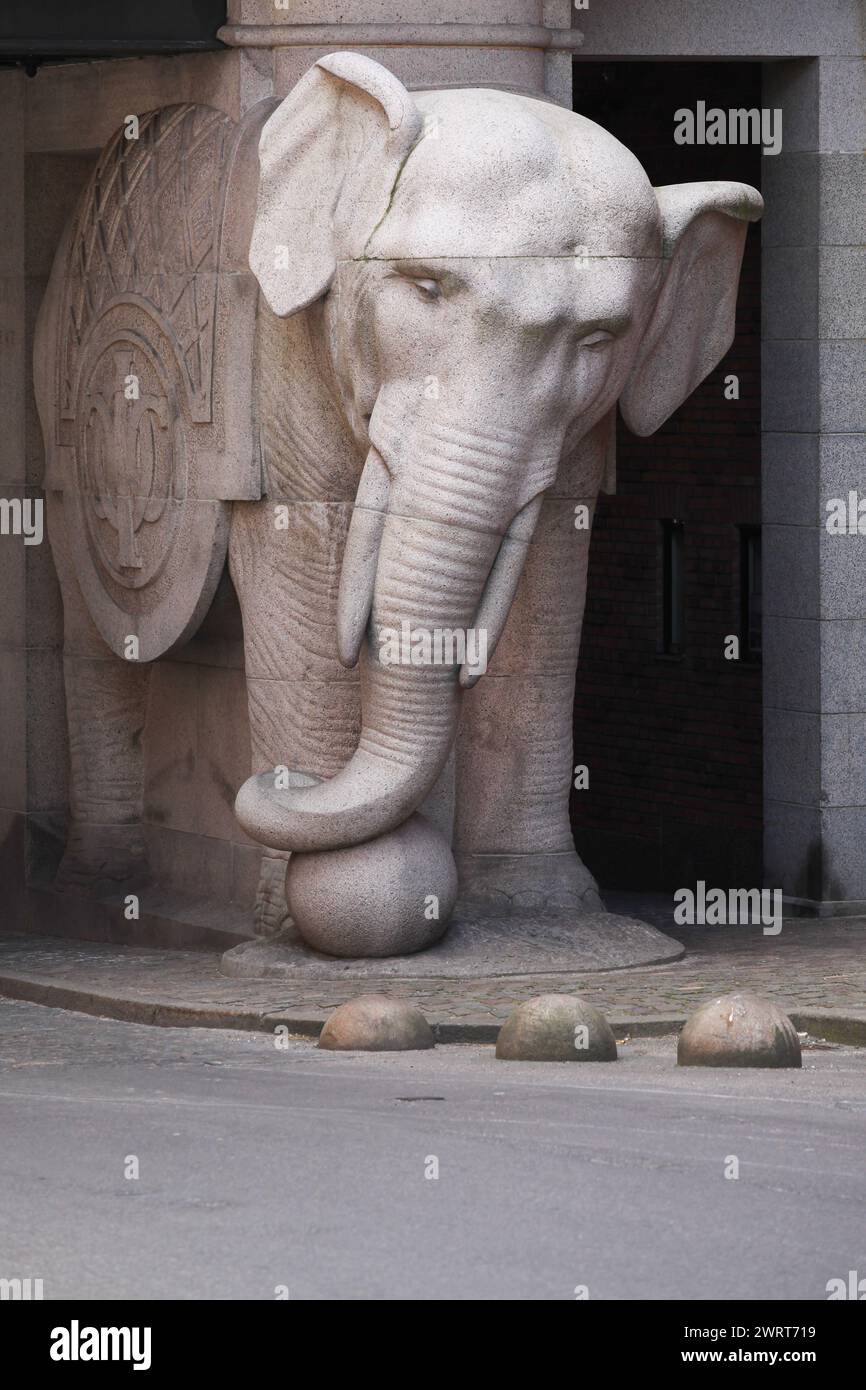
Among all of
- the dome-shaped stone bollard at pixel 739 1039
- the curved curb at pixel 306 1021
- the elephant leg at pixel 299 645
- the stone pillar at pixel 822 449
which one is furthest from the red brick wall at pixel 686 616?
the dome-shaped stone bollard at pixel 739 1039

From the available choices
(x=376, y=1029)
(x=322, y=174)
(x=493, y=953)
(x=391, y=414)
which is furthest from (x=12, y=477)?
(x=376, y=1029)

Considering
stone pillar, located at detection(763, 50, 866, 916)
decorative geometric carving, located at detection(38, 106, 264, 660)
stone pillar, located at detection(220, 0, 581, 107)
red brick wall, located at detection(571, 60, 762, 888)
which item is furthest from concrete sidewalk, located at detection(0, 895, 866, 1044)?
red brick wall, located at detection(571, 60, 762, 888)

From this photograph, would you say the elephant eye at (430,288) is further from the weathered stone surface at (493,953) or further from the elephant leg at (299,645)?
the weathered stone surface at (493,953)

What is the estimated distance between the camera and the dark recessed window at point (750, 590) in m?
16.9

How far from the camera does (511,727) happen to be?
41.2 ft

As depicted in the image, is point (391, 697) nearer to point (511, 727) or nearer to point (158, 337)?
point (511, 727)

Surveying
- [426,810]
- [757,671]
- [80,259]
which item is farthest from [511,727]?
[757,671]

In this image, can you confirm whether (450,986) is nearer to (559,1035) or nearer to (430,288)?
(559,1035)

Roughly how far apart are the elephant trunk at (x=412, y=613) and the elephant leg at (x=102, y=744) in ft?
8.20

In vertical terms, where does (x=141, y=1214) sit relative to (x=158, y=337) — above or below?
below

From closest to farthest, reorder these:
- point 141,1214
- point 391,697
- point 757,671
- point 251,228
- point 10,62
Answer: point 141,1214
point 391,697
point 251,228
point 10,62
point 757,671

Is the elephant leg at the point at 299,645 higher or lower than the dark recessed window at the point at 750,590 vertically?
lower

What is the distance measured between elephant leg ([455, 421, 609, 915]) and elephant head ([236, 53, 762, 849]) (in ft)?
2.54

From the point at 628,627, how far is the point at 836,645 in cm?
376
